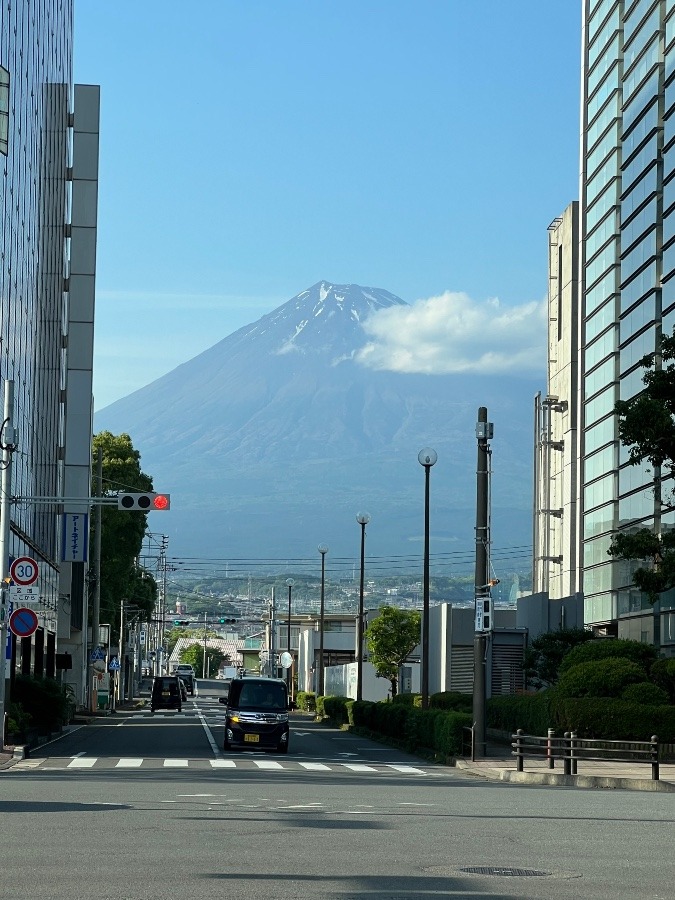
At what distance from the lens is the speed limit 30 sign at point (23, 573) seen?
32.2 metres

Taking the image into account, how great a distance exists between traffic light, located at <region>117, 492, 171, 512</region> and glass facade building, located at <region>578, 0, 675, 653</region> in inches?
1093

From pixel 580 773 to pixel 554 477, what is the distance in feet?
204

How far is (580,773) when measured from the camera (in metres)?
27.4

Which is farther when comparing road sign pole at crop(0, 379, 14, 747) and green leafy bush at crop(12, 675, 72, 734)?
green leafy bush at crop(12, 675, 72, 734)

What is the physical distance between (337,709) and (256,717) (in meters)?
24.5

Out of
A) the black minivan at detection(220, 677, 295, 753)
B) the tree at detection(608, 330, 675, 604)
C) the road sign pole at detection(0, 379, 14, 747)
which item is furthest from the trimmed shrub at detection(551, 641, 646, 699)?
the road sign pole at detection(0, 379, 14, 747)

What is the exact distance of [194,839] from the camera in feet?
45.3

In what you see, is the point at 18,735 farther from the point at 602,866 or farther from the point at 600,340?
the point at 600,340

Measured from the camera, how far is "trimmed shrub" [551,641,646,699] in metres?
34.4

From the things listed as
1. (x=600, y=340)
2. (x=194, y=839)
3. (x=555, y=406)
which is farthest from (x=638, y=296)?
(x=194, y=839)

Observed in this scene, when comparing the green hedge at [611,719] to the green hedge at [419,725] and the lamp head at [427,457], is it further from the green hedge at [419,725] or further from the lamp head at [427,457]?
the lamp head at [427,457]

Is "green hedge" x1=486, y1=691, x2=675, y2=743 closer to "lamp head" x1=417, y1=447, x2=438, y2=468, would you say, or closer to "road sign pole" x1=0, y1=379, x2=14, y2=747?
"lamp head" x1=417, y1=447, x2=438, y2=468

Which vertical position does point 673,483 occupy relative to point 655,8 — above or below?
Result: below

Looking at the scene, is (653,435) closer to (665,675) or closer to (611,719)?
(665,675)
